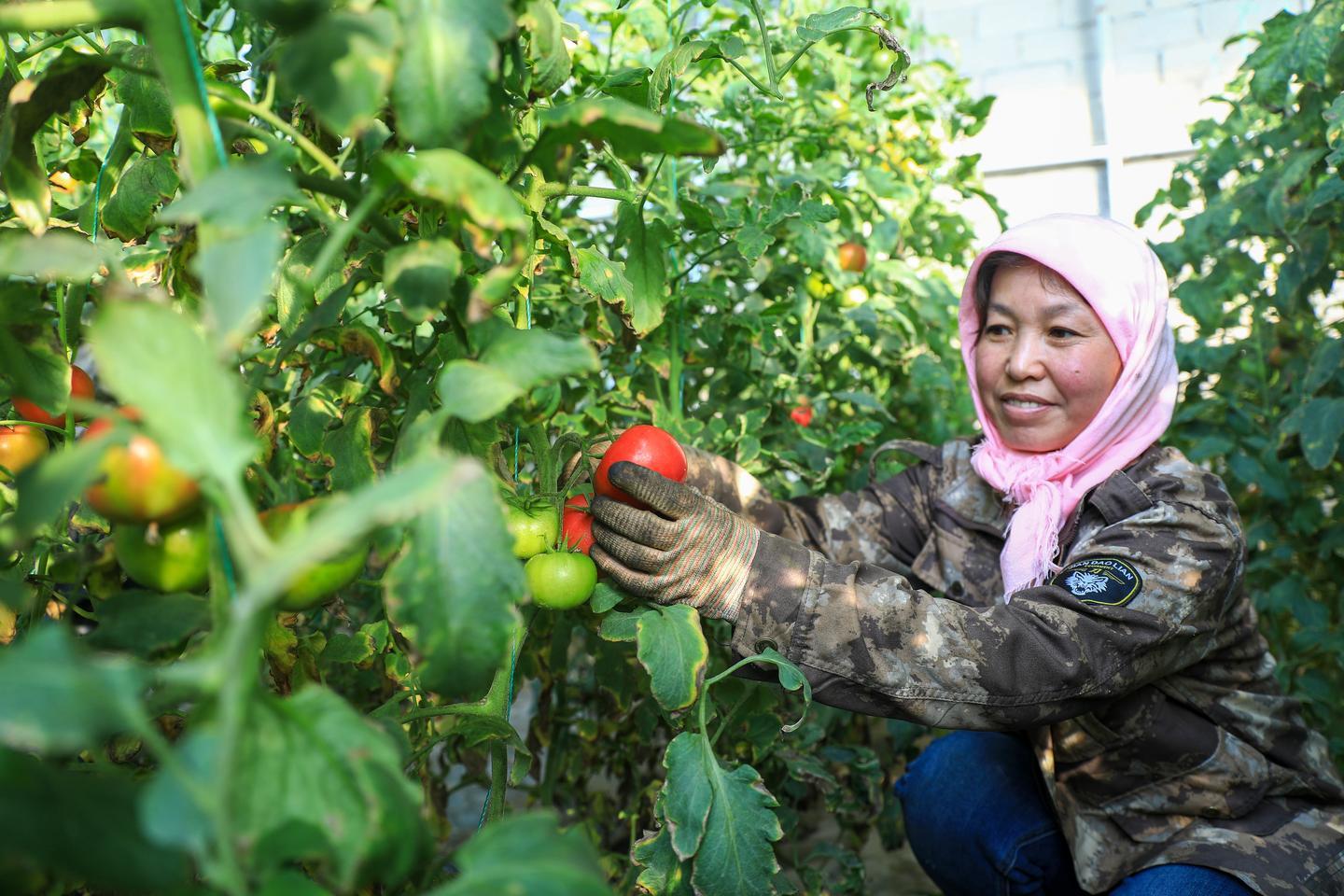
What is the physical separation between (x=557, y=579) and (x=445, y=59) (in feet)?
1.64

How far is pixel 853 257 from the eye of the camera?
2.04 meters

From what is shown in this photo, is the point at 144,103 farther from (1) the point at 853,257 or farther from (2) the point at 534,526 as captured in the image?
(1) the point at 853,257

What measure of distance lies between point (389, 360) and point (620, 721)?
89 centimetres

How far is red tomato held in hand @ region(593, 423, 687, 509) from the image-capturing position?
1096mm

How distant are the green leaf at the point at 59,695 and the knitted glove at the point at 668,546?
26.4 inches

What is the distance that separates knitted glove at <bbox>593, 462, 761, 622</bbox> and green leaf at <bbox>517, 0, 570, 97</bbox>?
0.40 m

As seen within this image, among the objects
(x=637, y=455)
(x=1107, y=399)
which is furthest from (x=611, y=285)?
(x=1107, y=399)

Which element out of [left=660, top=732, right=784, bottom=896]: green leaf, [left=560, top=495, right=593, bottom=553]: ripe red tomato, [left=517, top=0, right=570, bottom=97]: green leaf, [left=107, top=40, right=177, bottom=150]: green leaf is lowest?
[left=660, top=732, right=784, bottom=896]: green leaf

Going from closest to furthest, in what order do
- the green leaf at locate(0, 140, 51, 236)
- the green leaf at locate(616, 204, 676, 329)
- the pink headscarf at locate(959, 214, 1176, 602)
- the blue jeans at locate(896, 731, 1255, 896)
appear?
the green leaf at locate(0, 140, 51, 236) → the green leaf at locate(616, 204, 676, 329) → the pink headscarf at locate(959, 214, 1176, 602) → the blue jeans at locate(896, 731, 1255, 896)

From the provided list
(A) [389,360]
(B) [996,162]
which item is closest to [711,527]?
(A) [389,360]

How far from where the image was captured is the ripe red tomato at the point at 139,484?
509 millimetres

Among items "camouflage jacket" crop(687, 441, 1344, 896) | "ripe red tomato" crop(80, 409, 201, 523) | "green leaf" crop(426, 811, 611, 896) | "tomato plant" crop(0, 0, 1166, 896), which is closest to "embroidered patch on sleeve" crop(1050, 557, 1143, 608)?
"camouflage jacket" crop(687, 441, 1344, 896)

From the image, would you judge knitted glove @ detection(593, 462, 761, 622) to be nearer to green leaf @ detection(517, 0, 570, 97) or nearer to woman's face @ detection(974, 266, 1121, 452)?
green leaf @ detection(517, 0, 570, 97)

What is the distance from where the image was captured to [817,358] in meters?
1.95
